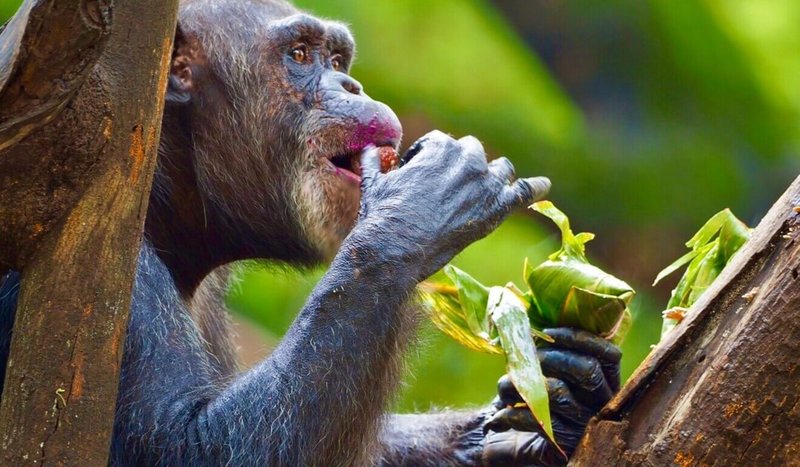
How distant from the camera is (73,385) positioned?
2.47 metres

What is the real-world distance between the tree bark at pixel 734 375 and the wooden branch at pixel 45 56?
1551mm

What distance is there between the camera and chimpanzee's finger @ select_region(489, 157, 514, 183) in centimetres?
348

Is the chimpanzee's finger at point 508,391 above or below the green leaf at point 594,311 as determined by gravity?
below

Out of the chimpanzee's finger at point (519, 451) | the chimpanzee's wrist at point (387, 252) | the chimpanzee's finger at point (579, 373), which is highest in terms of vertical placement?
the chimpanzee's wrist at point (387, 252)

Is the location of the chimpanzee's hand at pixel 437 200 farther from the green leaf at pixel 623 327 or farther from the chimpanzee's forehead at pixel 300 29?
the chimpanzee's forehead at pixel 300 29

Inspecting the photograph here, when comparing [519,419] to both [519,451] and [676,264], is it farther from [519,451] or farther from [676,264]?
[676,264]

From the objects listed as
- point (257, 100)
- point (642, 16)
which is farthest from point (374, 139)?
point (642, 16)

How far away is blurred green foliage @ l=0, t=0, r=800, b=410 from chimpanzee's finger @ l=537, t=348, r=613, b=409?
23.0ft

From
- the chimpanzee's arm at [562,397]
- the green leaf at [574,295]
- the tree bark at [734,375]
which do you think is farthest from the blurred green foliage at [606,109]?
the tree bark at [734,375]

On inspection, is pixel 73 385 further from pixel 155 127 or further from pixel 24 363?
pixel 155 127

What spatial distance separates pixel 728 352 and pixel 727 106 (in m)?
9.90

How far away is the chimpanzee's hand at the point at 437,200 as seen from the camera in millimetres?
3238

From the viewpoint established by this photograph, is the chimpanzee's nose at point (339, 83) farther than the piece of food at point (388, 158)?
Yes

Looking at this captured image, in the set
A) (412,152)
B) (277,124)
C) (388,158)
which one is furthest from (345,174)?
(412,152)
